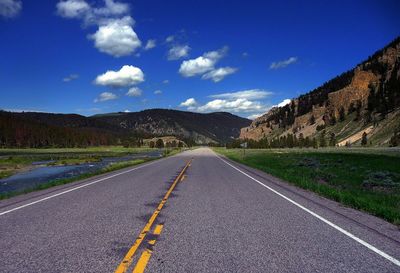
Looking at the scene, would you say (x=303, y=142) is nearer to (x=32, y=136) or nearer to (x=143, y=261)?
(x=32, y=136)

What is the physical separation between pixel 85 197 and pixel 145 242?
24.0 feet

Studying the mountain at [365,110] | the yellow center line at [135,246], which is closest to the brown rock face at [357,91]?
the mountain at [365,110]

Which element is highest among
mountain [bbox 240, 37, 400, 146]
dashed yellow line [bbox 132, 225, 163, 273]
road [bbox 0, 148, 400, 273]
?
mountain [bbox 240, 37, 400, 146]

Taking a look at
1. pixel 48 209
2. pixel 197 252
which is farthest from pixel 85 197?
pixel 197 252

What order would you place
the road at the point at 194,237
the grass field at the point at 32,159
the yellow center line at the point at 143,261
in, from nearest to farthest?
1. the yellow center line at the point at 143,261
2. the road at the point at 194,237
3. the grass field at the point at 32,159

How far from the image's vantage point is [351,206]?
11555 millimetres

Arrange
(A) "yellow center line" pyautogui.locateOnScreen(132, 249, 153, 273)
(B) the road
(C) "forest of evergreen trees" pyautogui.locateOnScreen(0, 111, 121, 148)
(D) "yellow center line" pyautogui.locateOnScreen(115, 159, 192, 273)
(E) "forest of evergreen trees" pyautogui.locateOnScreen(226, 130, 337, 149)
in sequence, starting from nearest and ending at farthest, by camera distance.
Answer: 1. (A) "yellow center line" pyautogui.locateOnScreen(132, 249, 153, 273)
2. (D) "yellow center line" pyautogui.locateOnScreen(115, 159, 192, 273)
3. (B) the road
4. (E) "forest of evergreen trees" pyautogui.locateOnScreen(226, 130, 337, 149)
5. (C) "forest of evergreen trees" pyautogui.locateOnScreen(0, 111, 121, 148)

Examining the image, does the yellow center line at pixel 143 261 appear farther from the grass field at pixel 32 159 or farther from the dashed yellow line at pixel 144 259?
the grass field at pixel 32 159

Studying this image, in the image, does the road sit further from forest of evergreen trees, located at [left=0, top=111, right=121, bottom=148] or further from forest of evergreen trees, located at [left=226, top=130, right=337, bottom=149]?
forest of evergreen trees, located at [left=0, top=111, right=121, bottom=148]

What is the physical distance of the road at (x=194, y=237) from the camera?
5.50 m

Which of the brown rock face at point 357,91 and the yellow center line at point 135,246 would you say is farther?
the brown rock face at point 357,91

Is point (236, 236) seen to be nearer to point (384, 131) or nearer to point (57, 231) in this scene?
point (57, 231)

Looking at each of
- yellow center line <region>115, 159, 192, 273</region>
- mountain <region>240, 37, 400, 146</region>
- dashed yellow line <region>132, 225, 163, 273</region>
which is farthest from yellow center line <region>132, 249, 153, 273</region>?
mountain <region>240, 37, 400, 146</region>

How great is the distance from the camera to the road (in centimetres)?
550
